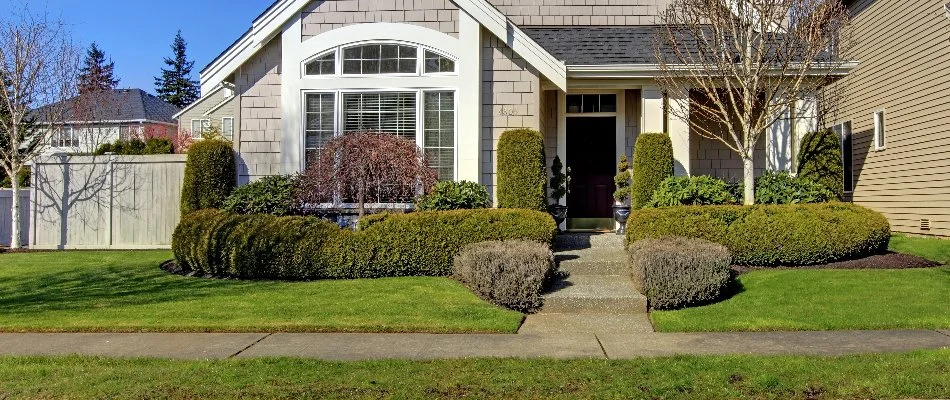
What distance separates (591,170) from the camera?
15.0 m

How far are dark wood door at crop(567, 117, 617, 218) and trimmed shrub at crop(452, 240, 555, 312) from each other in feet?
16.6

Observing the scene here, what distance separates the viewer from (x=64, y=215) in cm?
1514

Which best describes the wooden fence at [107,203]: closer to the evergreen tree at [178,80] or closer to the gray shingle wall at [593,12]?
the gray shingle wall at [593,12]

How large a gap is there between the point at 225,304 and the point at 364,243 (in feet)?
7.57

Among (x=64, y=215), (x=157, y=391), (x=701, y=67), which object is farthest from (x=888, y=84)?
(x=64, y=215)

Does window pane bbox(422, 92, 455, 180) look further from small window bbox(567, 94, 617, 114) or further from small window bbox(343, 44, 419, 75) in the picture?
small window bbox(567, 94, 617, 114)

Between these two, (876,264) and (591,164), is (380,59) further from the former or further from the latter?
(876,264)

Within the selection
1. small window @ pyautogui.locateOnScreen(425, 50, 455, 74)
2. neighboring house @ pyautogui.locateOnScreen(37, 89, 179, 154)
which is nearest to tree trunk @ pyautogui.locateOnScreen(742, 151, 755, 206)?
small window @ pyautogui.locateOnScreen(425, 50, 455, 74)

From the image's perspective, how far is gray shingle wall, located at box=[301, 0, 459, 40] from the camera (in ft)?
42.5

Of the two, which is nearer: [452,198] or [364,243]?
[364,243]

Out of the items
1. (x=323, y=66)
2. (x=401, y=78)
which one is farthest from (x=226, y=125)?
(x=401, y=78)

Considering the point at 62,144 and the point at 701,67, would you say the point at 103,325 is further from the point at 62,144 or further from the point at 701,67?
the point at 62,144

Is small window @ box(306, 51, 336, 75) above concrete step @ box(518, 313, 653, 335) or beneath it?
above

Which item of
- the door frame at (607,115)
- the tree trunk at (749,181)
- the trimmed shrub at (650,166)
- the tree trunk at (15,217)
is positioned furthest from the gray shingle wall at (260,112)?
the tree trunk at (749,181)
